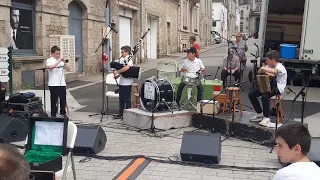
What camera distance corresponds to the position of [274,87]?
714 cm

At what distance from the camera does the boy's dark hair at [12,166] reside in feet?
5.98

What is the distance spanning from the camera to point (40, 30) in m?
13.8

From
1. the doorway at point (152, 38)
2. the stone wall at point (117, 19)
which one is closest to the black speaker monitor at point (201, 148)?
the stone wall at point (117, 19)

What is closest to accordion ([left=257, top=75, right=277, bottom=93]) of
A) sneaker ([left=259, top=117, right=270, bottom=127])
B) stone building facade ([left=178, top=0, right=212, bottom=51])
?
sneaker ([left=259, top=117, right=270, bottom=127])

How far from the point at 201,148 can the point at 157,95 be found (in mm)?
2260

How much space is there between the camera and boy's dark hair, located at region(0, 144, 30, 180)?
5.98ft

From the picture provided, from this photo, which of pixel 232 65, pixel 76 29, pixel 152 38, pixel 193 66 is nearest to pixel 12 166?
pixel 193 66

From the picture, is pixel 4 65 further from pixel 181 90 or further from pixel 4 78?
pixel 181 90

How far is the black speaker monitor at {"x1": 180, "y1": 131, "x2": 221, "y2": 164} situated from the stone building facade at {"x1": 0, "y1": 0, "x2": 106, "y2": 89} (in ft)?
26.1

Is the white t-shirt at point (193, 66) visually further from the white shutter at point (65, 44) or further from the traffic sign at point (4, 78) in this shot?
the white shutter at point (65, 44)

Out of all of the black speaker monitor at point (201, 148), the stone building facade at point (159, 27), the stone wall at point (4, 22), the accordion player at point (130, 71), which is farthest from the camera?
the stone building facade at point (159, 27)

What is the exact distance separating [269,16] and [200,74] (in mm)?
6853

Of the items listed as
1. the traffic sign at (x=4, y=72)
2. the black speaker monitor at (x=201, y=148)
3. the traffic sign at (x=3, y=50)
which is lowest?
the black speaker monitor at (x=201, y=148)

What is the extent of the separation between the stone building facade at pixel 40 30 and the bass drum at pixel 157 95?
5.80 m
